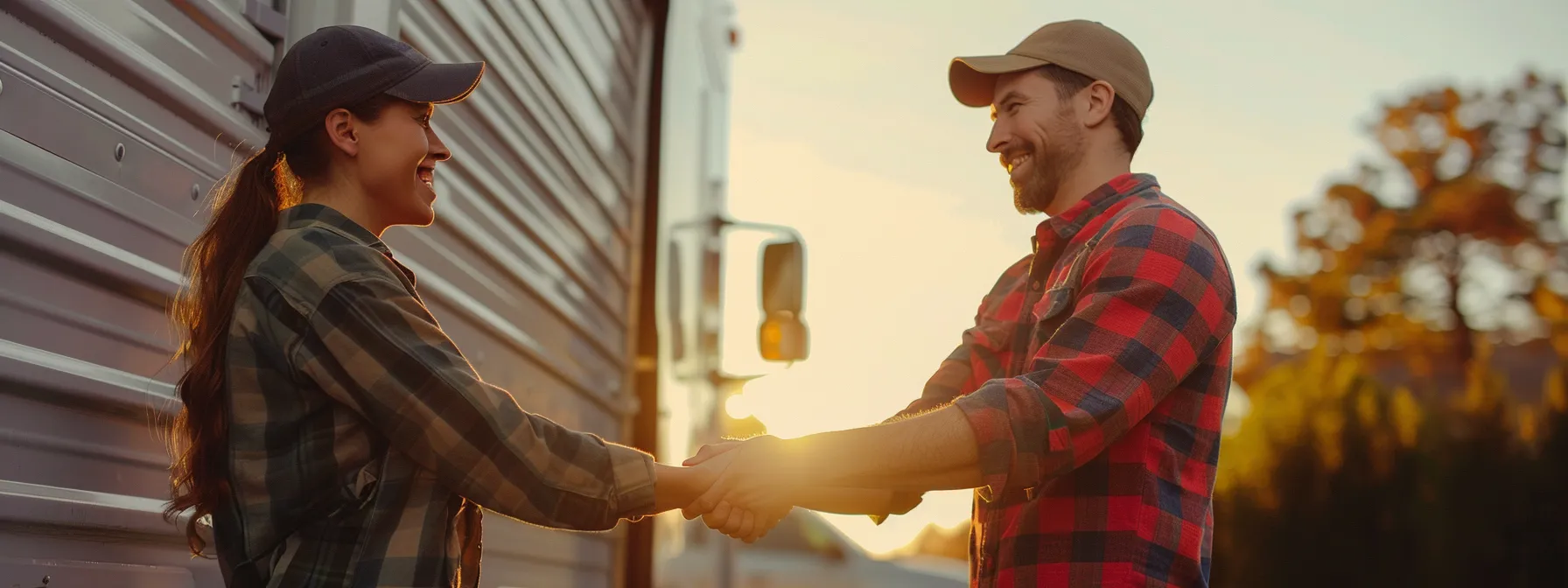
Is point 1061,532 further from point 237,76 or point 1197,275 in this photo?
point 237,76

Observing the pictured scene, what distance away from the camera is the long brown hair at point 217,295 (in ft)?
6.79

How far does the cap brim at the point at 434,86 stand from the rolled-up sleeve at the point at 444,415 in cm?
40

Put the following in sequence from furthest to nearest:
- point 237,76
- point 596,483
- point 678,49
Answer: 1. point 678,49
2. point 237,76
3. point 596,483

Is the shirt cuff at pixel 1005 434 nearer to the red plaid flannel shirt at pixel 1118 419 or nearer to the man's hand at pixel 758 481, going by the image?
the red plaid flannel shirt at pixel 1118 419

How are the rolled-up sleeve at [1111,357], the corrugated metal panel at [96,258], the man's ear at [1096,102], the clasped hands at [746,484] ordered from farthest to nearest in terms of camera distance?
the man's ear at [1096,102], the clasped hands at [746,484], the rolled-up sleeve at [1111,357], the corrugated metal panel at [96,258]

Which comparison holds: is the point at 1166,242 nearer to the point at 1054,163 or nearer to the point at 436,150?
the point at 1054,163

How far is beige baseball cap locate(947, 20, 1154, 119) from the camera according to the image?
121 inches

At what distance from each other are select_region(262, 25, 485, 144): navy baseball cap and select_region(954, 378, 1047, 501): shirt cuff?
Answer: 1.06m

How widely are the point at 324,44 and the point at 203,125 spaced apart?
10.7 inches

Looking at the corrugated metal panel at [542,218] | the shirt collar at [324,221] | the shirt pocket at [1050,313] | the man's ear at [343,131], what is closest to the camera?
the shirt collar at [324,221]

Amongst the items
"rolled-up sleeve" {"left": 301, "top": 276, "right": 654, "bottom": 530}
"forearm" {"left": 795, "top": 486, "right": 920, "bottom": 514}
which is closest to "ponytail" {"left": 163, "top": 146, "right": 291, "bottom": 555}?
"rolled-up sleeve" {"left": 301, "top": 276, "right": 654, "bottom": 530}

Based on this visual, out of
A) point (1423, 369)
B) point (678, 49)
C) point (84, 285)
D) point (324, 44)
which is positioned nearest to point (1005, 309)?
point (324, 44)

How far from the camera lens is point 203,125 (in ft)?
7.86

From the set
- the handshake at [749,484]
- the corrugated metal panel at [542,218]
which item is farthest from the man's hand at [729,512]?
the corrugated metal panel at [542,218]
